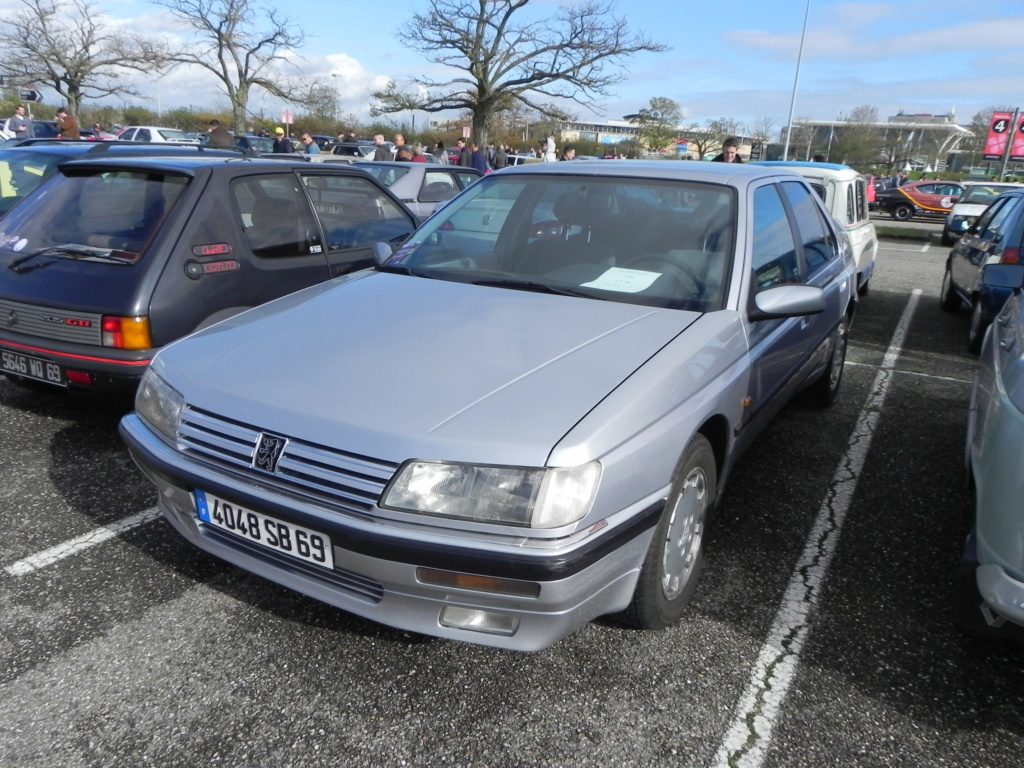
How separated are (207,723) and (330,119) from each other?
55778mm

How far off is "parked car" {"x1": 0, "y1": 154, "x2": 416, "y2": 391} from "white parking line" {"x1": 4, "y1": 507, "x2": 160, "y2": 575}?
788 mm

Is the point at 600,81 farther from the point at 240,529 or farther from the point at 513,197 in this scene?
the point at 240,529

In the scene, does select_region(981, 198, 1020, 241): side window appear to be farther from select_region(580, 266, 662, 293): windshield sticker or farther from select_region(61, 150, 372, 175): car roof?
select_region(61, 150, 372, 175): car roof

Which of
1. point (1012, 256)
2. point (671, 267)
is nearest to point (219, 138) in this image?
point (1012, 256)

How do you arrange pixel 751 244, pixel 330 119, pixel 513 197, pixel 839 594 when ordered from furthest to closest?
pixel 330 119
pixel 513 197
pixel 751 244
pixel 839 594

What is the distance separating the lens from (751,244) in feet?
10.4

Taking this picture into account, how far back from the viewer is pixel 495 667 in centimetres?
247

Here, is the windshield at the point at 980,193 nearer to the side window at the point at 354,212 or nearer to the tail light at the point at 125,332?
the side window at the point at 354,212

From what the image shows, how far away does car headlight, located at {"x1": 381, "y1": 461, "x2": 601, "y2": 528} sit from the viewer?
6.55 feet

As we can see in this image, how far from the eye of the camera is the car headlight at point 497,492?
2.00 metres

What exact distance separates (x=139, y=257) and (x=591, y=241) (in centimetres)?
241

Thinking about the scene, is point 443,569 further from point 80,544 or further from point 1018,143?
point 1018,143

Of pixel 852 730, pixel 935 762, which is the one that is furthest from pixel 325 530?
pixel 935 762

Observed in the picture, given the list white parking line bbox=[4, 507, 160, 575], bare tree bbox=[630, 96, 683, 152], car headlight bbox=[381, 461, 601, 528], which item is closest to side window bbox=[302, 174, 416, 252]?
white parking line bbox=[4, 507, 160, 575]
